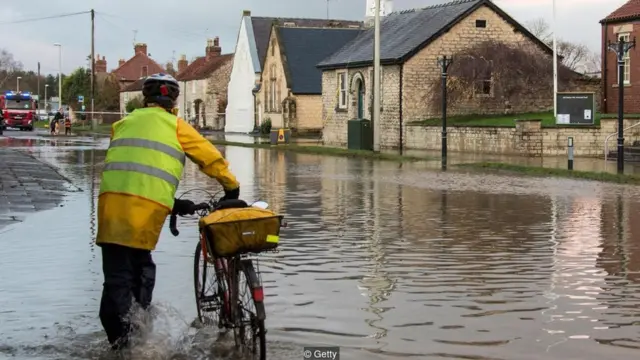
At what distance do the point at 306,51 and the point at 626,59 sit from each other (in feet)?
83.3

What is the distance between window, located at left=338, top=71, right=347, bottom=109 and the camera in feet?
169

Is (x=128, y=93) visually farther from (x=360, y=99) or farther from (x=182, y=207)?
(x=182, y=207)

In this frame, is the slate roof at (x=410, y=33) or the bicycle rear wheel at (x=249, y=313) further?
the slate roof at (x=410, y=33)

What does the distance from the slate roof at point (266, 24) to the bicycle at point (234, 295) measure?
61765mm

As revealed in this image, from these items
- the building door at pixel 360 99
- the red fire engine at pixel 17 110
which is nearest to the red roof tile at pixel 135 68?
the red fire engine at pixel 17 110

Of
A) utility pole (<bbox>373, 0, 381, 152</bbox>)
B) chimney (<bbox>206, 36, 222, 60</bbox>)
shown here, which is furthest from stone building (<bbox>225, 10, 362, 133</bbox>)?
utility pole (<bbox>373, 0, 381, 152</bbox>)

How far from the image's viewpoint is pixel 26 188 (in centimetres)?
2072

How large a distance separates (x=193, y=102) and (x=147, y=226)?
78.6 m

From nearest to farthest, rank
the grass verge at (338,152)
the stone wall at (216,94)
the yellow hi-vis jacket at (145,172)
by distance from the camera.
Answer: the yellow hi-vis jacket at (145,172) < the grass verge at (338,152) < the stone wall at (216,94)

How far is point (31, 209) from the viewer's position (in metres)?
17.0

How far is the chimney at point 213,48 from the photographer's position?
8869cm

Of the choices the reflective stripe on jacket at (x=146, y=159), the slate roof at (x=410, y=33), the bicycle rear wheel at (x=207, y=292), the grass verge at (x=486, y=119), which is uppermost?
the slate roof at (x=410, y=33)

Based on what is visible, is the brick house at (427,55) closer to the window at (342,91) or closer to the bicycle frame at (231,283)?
the window at (342,91)

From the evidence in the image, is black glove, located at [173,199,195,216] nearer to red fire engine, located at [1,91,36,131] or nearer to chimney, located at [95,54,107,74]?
red fire engine, located at [1,91,36,131]
